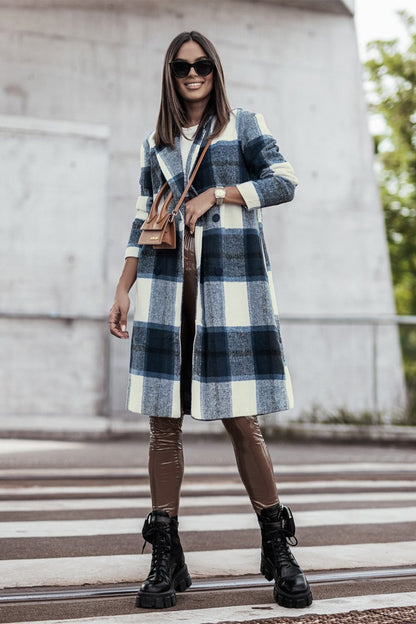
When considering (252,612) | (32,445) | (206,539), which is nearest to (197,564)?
(206,539)

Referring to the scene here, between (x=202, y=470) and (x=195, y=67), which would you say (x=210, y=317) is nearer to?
(x=195, y=67)

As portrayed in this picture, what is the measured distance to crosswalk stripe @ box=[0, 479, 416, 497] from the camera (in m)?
6.07

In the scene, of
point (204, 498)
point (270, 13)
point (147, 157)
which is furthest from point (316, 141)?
point (147, 157)

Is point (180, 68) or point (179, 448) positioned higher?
point (180, 68)

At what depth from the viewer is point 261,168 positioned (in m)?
3.41

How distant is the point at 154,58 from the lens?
506 inches

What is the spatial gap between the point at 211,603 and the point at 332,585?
1.87ft

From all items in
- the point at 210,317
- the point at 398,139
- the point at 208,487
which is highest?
the point at 398,139

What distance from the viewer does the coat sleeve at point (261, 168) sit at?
3312 millimetres

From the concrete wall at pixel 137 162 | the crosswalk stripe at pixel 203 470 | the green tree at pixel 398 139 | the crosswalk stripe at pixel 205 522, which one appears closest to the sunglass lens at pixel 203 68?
the crosswalk stripe at pixel 205 522

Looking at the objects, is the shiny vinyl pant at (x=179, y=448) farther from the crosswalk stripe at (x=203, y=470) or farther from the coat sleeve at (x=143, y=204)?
the crosswalk stripe at (x=203, y=470)

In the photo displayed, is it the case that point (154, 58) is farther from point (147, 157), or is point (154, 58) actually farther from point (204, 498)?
point (147, 157)

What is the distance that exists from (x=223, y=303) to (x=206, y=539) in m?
1.69

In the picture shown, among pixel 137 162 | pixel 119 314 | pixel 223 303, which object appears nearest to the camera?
pixel 223 303
